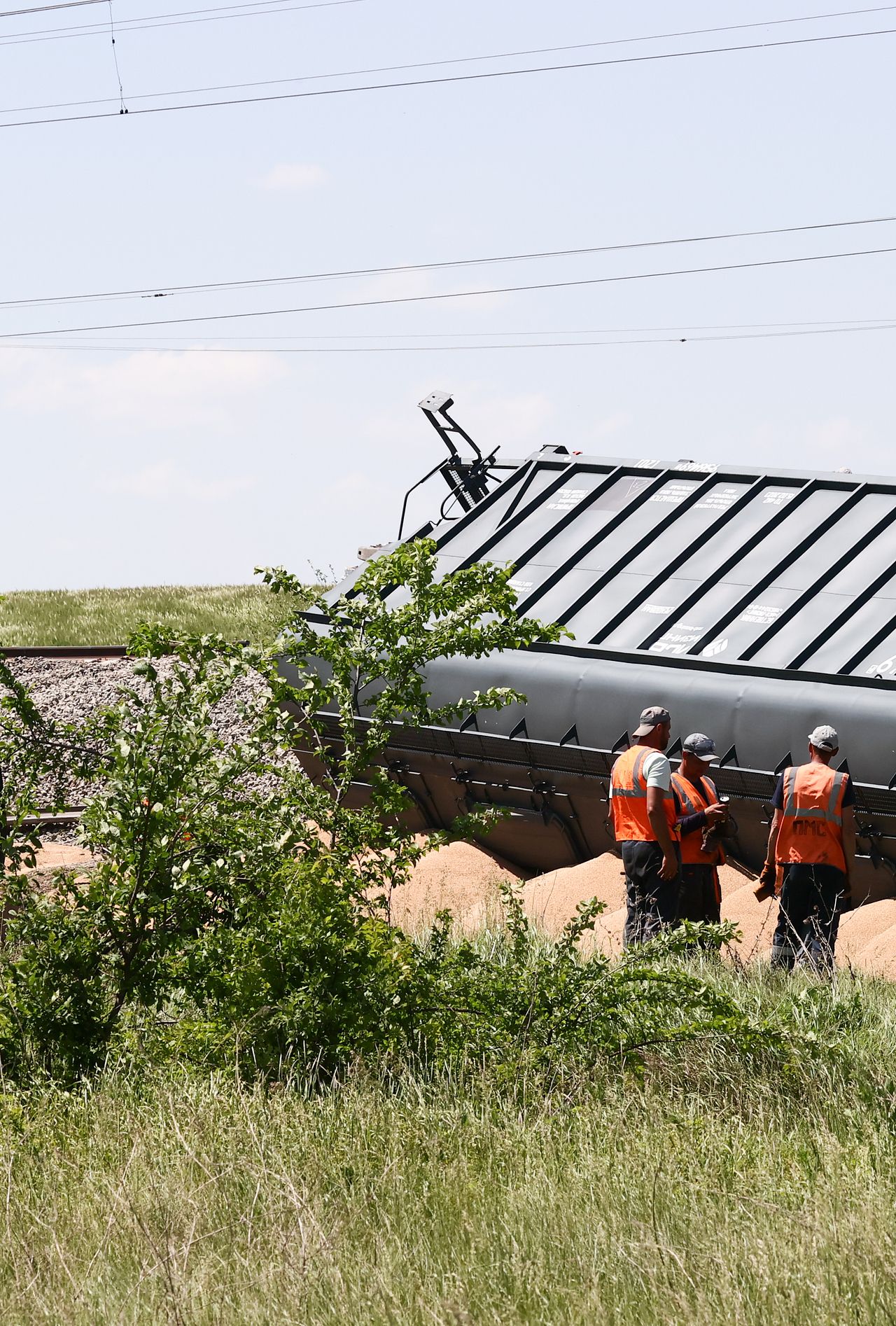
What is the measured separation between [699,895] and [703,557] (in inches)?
150

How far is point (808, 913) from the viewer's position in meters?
8.70

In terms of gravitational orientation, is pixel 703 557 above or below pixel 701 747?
above

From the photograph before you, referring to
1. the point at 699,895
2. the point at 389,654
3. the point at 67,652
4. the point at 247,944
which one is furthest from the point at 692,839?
the point at 67,652

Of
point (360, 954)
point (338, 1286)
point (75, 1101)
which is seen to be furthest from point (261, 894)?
point (338, 1286)

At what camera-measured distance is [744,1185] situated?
15.3 ft

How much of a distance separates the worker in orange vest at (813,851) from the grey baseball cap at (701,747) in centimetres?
54

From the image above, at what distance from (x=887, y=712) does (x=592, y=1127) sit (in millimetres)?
5058

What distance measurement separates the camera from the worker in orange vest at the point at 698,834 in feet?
29.3

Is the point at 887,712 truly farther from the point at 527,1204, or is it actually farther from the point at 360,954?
the point at 527,1204

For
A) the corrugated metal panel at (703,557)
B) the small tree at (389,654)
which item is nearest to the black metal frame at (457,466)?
the corrugated metal panel at (703,557)

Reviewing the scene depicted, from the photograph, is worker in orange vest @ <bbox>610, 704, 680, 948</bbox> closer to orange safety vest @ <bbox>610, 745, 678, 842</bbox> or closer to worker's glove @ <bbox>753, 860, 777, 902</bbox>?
orange safety vest @ <bbox>610, 745, 678, 842</bbox>

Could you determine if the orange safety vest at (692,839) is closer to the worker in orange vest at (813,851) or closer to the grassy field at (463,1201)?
the worker in orange vest at (813,851)

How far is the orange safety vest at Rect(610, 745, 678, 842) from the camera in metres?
8.79

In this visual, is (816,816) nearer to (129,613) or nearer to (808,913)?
(808,913)
